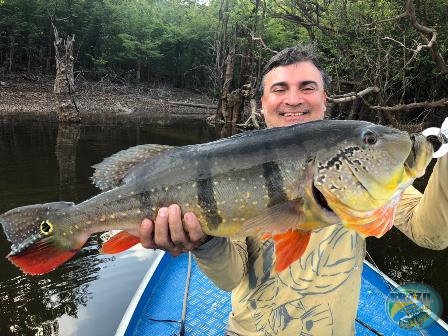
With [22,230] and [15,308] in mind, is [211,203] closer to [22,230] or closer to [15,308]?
[22,230]

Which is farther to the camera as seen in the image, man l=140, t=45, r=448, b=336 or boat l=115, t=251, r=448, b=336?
boat l=115, t=251, r=448, b=336

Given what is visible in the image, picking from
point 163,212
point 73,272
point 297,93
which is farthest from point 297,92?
point 73,272

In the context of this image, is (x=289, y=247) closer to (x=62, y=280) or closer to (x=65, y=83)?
(x=62, y=280)

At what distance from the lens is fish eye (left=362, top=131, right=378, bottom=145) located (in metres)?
2.14

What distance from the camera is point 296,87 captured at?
3.29 metres

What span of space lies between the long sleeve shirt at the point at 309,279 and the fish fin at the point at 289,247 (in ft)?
1.57

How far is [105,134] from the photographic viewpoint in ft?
75.4

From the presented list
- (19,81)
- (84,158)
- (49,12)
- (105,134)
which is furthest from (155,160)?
(49,12)

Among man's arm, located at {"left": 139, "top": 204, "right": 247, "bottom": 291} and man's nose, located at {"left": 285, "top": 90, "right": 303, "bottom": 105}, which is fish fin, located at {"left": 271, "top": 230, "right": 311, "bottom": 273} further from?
man's nose, located at {"left": 285, "top": 90, "right": 303, "bottom": 105}

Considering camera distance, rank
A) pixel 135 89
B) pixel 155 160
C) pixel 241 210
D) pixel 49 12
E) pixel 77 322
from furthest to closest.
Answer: pixel 135 89
pixel 49 12
pixel 77 322
pixel 155 160
pixel 241 210

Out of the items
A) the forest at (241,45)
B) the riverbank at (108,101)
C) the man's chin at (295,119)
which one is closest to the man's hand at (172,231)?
the man's chin at (295,119)

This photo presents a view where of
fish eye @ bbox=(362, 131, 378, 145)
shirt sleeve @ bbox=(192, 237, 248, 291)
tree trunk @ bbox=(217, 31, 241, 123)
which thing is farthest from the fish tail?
tree trunk @ bbox=(217, 31, 241, 123)

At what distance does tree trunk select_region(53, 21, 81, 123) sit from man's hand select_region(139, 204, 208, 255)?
23.8 metres

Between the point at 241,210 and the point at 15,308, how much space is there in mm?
5749
